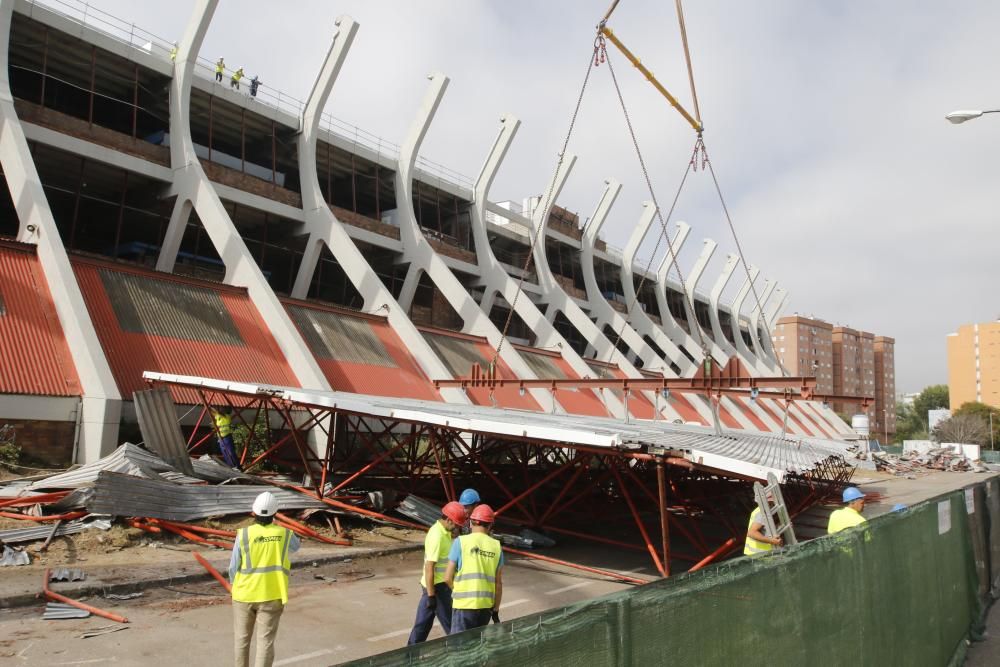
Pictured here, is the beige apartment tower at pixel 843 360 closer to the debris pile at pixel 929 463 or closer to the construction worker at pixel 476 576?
the debris pile at pixel 929 463

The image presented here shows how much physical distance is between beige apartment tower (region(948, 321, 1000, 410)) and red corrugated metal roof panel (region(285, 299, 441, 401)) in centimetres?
10761

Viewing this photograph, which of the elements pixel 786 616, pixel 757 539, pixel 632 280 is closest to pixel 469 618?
pixel 786 616

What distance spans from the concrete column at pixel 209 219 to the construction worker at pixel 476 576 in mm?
13718

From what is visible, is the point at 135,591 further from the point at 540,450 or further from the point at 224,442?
the point at 540,450

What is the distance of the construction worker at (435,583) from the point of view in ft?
18.9

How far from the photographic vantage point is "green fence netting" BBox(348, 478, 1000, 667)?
9.25 ft

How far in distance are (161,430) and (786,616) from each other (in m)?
12.4

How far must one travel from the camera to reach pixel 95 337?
14555 mm

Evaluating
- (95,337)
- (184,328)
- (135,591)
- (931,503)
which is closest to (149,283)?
(184,328)

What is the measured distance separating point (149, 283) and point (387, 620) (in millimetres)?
14316

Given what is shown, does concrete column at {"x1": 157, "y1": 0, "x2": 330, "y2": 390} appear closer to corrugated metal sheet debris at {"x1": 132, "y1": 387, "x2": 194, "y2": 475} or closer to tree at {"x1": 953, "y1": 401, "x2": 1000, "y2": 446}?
corrugated metal sheet debris at {"x1": 132, "y1": 387, "x2": 194, "y2": 475}

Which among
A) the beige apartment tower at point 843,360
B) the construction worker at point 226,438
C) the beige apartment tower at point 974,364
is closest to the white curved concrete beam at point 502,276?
the construction worker at point 226,438

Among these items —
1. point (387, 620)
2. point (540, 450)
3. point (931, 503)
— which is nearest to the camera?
point (931, 503)

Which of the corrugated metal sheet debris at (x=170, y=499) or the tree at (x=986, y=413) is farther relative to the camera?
the tree at (x=986, y=413)
